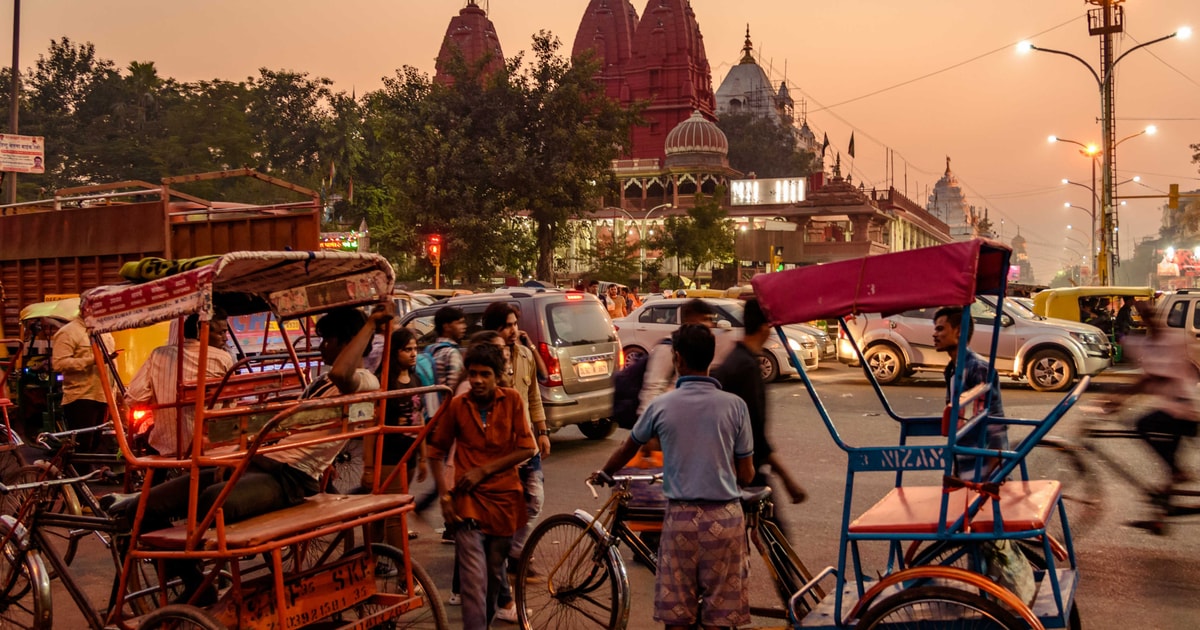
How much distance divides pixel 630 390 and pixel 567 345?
4.56m

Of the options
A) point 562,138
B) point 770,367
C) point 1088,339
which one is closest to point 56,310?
point 770,367

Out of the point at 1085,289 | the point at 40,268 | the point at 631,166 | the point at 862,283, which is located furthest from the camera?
the point at 631,166

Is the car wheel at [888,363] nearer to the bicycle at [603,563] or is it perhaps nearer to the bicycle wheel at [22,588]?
the bicycle at [603,563]

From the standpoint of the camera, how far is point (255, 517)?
4.05 m

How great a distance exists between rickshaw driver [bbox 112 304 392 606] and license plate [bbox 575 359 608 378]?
19.5ft

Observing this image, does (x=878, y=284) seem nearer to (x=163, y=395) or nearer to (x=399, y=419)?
(x=399, y=419)

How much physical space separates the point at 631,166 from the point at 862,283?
60887 mm

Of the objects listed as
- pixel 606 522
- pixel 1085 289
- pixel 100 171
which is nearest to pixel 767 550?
pixel 606 522

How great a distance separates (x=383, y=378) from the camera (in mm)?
4797

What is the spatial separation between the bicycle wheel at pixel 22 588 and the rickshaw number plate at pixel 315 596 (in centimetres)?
Answer: 134

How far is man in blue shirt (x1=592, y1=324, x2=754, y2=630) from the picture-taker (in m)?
3.96

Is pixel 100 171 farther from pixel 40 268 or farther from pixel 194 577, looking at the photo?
pixel 194 577

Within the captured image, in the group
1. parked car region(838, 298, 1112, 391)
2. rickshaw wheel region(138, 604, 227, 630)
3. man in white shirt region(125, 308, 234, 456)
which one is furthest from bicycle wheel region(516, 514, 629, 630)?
parked car region(838, 298, 1112, 391)

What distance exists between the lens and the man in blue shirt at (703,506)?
3.96 metres
